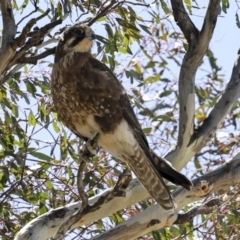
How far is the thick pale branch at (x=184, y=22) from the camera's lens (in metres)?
4.20

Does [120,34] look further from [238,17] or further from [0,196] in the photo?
[0,196]

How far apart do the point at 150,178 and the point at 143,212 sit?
0.17 meters

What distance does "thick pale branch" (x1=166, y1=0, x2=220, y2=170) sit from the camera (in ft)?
13.5

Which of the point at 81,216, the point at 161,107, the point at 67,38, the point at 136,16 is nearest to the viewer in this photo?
the point at 81,216

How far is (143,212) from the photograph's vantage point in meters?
4.02

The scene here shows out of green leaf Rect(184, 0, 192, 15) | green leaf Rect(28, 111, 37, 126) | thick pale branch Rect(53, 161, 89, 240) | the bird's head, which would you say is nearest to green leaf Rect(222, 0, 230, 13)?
green leaf Rect(184, 0, 192, 15)

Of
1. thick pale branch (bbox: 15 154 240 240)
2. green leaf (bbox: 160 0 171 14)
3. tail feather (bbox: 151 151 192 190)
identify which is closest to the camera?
tail feather (bbox: 151 151 192 190)

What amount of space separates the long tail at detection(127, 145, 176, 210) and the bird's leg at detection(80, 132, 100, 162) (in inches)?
7.6

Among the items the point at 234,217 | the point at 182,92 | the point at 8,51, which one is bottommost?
the point at 234,217

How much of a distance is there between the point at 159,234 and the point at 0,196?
0.87 m

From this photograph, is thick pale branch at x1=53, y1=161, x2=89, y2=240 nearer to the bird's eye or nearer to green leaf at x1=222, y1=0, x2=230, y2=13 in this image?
the bird's eye

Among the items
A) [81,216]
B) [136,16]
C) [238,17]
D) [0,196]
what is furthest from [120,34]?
[81,216]

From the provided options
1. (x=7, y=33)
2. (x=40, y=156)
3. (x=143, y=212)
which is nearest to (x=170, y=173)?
(x=143, y=212)

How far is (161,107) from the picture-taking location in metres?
5.68
